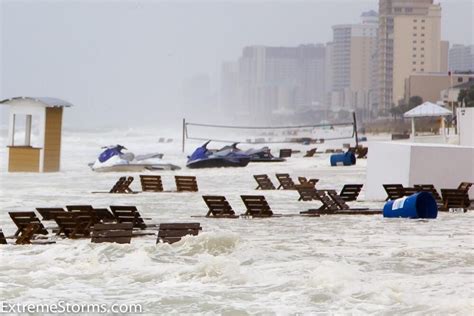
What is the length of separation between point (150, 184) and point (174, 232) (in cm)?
1272

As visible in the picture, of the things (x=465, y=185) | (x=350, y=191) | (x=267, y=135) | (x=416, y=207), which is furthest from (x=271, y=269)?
(x=267, y=135)

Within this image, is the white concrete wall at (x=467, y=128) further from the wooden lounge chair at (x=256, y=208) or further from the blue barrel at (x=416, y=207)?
the wooden lounge chair at (x=256, y=208)

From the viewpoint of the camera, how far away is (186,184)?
1029 inches

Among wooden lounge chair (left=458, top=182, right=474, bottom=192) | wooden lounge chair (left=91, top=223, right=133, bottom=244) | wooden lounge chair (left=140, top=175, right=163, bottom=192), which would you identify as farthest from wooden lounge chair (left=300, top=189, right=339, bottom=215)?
wooden lounge chair (left=140, top=175, right=163, bottom=192)

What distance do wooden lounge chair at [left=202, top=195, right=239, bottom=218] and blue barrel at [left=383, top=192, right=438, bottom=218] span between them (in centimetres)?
285

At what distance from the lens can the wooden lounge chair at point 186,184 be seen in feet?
83.3

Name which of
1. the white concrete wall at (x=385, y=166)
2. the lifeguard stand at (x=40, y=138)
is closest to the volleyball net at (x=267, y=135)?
the lifeguard stand at (x=40, y=138)

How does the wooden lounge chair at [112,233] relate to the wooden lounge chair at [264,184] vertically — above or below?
below

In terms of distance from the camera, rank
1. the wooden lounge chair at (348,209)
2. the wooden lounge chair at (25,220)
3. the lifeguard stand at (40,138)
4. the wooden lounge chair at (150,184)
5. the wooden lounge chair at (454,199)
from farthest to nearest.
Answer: the lifeguard stand at (40,138), the wooden lounge chair at (150,184), the wooden lounge chair at (454,199), the wooden lounge chair at (348,209), the wooden lounge chair at (25,220)

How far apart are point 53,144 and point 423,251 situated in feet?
71.4

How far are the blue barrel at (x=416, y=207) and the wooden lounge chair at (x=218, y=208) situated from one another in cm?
285

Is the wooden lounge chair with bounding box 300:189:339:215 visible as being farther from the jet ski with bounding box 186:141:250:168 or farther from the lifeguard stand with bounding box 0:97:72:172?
the jet ski with bounding box 186:141:250:168

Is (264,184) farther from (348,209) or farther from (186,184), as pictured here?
(348,209)

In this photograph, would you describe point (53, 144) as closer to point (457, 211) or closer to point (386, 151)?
point (386, 151)
